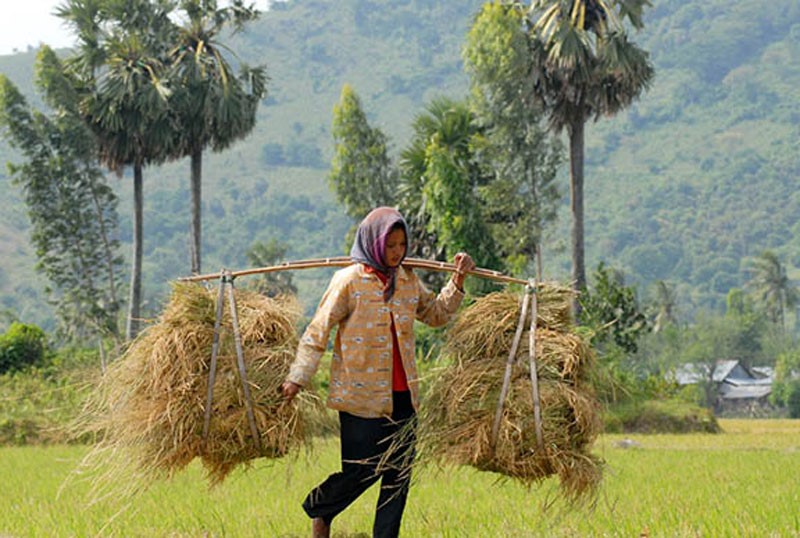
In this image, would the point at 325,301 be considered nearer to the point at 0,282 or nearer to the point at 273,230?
the point at 0,282

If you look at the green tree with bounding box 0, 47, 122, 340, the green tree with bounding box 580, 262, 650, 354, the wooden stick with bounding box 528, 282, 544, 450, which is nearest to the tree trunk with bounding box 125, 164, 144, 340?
the green tree with bounding box 0, 47, 122, 340

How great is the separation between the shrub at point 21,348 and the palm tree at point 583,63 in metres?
12.8

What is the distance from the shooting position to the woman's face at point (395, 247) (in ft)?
21.9

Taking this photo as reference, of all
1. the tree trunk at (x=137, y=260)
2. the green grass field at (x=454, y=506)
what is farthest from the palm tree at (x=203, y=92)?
the green grass field at (x=454, y=506)

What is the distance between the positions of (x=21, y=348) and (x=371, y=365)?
22.7m

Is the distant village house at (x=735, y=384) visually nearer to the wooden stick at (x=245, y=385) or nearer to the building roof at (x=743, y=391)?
the building roof at (x=743, y=391)

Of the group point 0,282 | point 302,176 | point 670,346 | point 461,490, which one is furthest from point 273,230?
point 461,490

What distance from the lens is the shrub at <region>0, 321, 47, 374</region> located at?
27672 millimetres

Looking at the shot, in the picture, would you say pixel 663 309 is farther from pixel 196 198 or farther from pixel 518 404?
pixel 518 404

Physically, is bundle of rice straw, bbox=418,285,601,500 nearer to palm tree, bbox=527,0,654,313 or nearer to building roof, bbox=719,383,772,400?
palm tree, bbox=527,0,654,313

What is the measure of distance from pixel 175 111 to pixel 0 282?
9741 cm

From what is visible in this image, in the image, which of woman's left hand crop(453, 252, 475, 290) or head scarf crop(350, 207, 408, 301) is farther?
woman's left hand crop(453, 252, 475, 290)

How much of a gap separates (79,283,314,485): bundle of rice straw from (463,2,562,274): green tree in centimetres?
2589

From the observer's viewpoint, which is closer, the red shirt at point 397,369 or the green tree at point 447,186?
the red shirt at point 397,369
